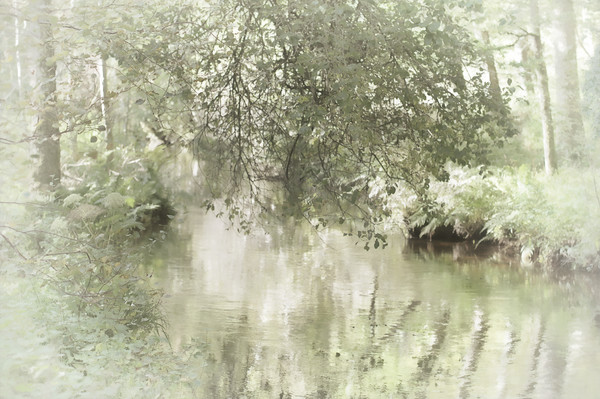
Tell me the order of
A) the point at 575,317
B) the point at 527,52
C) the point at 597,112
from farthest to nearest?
the point at 527,52
the point at 597,112
the point at 575,317

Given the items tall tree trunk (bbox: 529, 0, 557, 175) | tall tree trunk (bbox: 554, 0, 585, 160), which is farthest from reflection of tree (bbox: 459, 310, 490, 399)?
tall tree trunk (bbox: 529, 0, 557, 175)

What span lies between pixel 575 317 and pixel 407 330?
91.9 inches

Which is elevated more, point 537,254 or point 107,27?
point 107,27

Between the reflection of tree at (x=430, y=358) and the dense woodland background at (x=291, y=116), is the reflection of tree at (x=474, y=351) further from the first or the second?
the dense woodland background at (x=291, y=116)

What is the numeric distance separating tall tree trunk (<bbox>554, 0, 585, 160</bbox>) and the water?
9.08 ft

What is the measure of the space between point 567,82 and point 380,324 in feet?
24.8

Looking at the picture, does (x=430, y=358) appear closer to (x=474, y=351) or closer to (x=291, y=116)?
(x=474, y=351)

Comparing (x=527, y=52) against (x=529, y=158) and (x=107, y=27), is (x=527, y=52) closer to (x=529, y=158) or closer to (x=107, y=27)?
(x=529, y=158)

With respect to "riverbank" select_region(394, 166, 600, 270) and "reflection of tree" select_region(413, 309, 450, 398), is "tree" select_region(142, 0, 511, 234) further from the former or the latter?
"riverbank" select_region(394, 166, 600, 270)

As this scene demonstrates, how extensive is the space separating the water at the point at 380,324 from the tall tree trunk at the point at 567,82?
277 cm

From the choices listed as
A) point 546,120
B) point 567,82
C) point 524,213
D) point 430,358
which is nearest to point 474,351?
point 430,358

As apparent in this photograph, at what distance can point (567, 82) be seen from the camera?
49.5ft

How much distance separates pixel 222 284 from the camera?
1250 cm

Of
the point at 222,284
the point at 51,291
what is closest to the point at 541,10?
the point at 222,284
